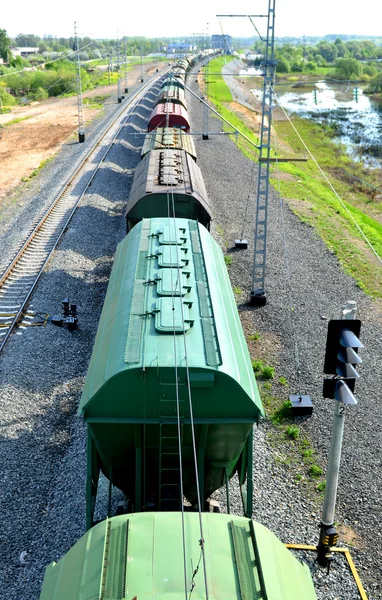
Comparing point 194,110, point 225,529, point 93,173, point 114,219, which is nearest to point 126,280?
point 225,529

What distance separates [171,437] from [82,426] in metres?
4.43

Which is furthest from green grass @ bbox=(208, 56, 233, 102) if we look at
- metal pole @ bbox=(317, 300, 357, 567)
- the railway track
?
metal pole @ bbox=(317, 300, 357, 567)

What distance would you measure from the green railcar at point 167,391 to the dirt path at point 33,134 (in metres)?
21.6

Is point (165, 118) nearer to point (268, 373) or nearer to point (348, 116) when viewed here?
point (268, 373)

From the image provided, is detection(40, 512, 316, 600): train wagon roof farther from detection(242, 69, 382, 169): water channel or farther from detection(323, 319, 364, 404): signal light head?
detection(242, 69, 382, 169): water channel

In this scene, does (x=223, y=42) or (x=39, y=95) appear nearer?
(x=223, y=42)

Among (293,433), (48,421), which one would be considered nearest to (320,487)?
(293,433)

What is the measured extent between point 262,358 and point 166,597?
10.9 meters

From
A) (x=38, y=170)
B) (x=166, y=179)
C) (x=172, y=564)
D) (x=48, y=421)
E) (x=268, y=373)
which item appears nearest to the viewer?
(x=172, y=564)

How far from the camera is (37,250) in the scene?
70.4 ft

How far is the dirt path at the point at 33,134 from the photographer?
112 ft

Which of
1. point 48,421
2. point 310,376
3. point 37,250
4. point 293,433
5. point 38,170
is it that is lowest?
point 293,433

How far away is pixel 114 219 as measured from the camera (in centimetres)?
2508

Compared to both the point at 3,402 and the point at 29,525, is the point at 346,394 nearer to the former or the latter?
the point at 29,525
